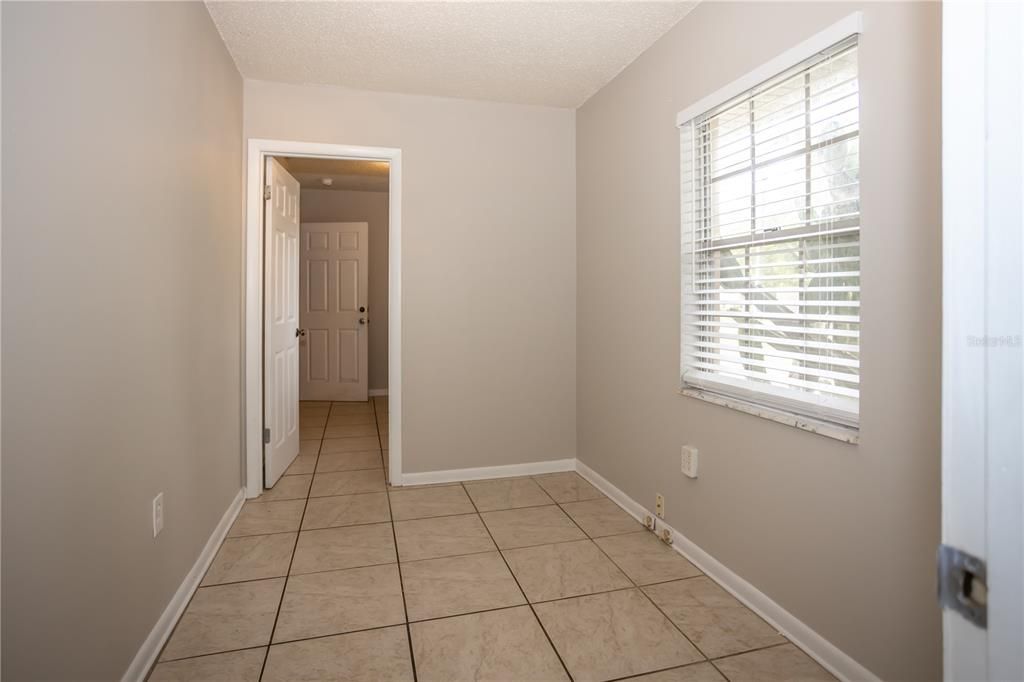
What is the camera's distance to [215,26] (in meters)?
2.51

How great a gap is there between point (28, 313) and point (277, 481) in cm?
254

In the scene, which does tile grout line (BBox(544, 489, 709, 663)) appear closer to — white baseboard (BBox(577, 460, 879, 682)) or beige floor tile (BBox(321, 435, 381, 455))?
white baseboard (BBox(577, 460, 879, 682))

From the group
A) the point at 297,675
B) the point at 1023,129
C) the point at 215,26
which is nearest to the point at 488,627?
the point at 297,675

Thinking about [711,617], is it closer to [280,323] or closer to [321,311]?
[280,323]

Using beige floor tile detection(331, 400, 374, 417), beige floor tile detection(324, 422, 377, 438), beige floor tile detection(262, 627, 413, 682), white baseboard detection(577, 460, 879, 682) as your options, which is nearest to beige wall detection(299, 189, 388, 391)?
beige floor tile detection(331, 400, 374, 417)

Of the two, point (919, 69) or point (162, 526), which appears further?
point (162, 526)

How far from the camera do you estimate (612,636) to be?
6.07 feet

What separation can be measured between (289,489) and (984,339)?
11.3ft

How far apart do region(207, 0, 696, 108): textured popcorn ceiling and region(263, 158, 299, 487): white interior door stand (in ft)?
2.46

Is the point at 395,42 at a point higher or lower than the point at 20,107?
higher

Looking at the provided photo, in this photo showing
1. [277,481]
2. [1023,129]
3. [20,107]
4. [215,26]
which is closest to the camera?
[1023,129]

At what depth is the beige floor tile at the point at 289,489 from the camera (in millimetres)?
3154

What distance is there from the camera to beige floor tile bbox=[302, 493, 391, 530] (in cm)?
282

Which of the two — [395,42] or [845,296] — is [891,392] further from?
[395,42]
